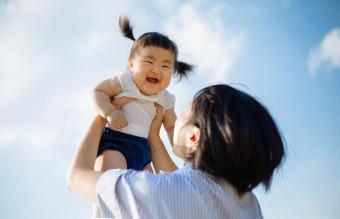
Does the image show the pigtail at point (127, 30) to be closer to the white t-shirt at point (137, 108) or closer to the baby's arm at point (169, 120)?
the white t-shirt at point (137, 108)

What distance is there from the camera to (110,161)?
2.44m

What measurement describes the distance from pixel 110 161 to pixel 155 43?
1226mm

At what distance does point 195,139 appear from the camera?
5.16ft

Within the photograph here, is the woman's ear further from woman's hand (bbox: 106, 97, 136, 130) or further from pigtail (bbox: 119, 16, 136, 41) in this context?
pigtail (bbox: 119, 16, 136, 41)

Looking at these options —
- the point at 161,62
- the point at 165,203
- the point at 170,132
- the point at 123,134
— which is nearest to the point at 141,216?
the point at 165,203

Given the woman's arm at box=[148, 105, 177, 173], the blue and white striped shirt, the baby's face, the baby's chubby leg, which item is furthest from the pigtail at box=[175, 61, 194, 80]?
the blue and white striped shirt

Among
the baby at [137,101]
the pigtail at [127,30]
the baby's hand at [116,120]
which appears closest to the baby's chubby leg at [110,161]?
the baby at [137,101]

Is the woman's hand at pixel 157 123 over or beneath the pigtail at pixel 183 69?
beneath

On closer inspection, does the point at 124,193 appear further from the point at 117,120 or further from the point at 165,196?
the point at 117,120

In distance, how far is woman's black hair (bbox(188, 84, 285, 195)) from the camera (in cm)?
145

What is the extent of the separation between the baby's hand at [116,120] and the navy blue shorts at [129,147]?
3.1 inches

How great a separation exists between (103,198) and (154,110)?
162 cm

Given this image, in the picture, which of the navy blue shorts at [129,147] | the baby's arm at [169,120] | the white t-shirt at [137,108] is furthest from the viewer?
the baby's arm at [169,120]

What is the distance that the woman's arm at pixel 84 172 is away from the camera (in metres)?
1.52
